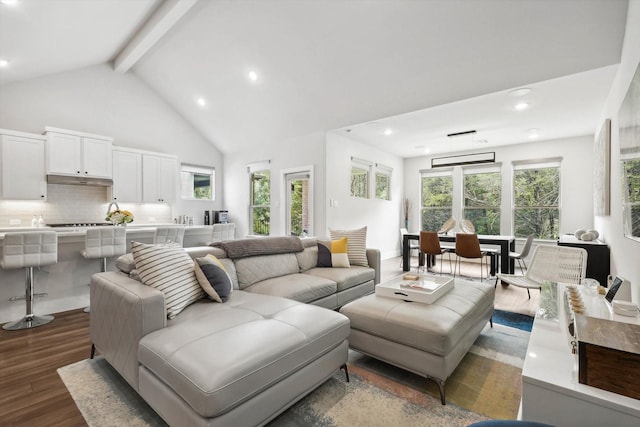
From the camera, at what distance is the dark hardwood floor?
1.70 meters

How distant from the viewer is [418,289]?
2348mm

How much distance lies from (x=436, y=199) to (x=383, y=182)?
5.01 ft

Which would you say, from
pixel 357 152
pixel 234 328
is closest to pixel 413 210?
pixel 357 152

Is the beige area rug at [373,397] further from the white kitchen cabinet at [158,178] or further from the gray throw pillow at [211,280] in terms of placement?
the white kitchen cabinet at [158,178]

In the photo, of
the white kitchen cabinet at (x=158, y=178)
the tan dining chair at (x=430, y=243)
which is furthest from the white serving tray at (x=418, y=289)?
the white kitchen cabinet at (x=158, y=178)

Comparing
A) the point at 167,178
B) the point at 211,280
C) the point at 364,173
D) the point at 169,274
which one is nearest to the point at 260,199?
the point at 167,178

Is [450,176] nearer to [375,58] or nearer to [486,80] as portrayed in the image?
[486,80]

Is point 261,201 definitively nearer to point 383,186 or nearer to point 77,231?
point 383,186

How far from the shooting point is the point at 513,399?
1.81 meters

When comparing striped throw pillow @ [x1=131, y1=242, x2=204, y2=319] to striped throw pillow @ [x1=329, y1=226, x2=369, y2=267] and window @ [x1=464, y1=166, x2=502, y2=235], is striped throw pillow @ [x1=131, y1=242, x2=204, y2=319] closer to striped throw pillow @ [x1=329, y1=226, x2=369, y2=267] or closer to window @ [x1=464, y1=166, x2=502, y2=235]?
striped throw pillow @ [x1=329, y1=226, x2=369, y2=267]

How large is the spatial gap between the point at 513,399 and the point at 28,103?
7.17 metres

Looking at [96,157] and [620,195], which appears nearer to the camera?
[620,195]

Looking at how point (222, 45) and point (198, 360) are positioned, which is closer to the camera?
point (198, 360)

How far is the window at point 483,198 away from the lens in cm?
684
